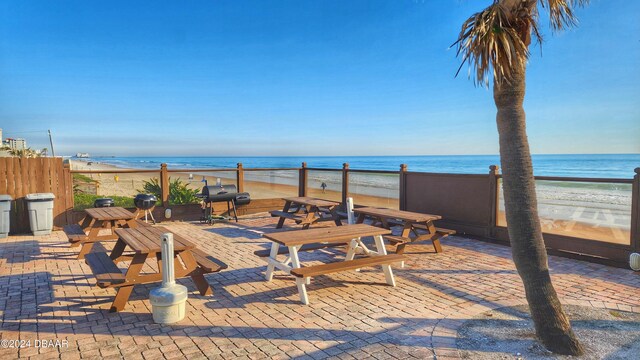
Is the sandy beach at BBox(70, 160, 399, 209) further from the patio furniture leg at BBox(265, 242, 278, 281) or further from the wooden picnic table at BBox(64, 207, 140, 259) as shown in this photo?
the patio furniture leg at BBox(265, 242, 278, 281)

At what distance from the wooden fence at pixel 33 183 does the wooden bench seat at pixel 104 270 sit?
4.42 metres

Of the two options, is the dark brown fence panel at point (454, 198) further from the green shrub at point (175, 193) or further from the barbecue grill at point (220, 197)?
the green shrub at point (175, 193)

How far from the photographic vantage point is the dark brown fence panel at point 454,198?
6547 mm

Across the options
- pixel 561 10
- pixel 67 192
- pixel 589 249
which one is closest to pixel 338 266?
pixel 561 10

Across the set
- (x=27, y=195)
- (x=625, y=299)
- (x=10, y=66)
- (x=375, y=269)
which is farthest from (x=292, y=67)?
(x=625, y=299)

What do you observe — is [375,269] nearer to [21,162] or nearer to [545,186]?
[21,162]

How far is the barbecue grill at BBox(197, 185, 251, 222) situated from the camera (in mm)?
8172

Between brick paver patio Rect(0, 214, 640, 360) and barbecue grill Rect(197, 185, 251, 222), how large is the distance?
9.55 ft

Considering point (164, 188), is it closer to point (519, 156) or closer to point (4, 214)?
point (4, 214)

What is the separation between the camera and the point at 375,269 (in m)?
4.87

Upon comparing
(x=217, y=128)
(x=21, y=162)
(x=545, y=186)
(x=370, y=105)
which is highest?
(x=370, y=105)

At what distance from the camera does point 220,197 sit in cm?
830

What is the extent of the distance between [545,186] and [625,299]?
20.4 m

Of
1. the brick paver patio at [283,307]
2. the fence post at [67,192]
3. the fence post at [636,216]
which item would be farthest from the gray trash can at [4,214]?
the fence post at [636,216]
